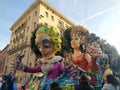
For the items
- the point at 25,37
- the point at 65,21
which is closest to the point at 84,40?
the point at 25,37

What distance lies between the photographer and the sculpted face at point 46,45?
3.59m

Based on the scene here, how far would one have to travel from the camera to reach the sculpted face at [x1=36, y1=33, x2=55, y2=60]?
3586 mm

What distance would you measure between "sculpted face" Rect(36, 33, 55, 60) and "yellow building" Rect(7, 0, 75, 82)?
24672mm

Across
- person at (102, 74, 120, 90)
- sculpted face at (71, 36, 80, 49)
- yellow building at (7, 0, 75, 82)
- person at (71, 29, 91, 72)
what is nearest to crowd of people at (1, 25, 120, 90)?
person at (102, 74, 120, 90)

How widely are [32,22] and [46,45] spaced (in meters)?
28.3

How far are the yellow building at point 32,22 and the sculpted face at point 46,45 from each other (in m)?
24.7

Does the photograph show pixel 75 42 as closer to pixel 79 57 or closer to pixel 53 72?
pixel 79 57

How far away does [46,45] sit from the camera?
3.60 m

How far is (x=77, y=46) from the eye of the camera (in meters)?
5.28

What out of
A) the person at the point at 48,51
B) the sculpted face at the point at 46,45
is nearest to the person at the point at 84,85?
the person at the point at 48,51

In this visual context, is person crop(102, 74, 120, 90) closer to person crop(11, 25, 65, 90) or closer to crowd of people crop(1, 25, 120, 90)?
crowd of people crop(1, 25, 120, 90)

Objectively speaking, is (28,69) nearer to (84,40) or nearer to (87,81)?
(87,81)

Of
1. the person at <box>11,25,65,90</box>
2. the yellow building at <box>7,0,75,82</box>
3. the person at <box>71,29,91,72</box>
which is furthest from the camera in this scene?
the yellow building at <box>7,0,75,82</box>

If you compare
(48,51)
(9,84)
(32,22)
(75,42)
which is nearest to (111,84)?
(48,51)
